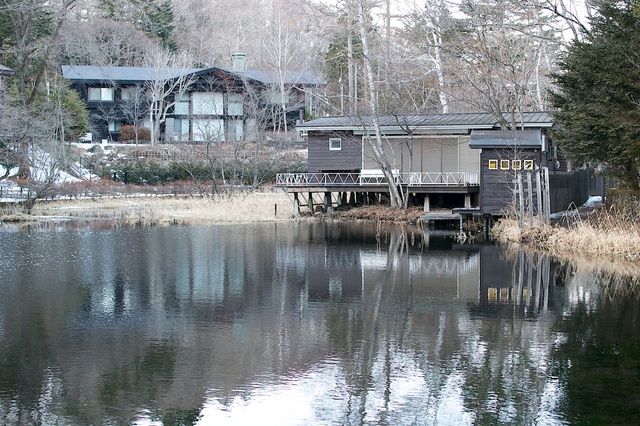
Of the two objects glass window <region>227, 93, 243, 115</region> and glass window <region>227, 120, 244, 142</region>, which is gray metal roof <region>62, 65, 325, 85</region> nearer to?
glass window <region>227, 93, 243, 115</region>

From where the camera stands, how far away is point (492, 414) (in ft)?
29.3

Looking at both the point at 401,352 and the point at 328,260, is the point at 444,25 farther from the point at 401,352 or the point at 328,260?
the point at 401,352

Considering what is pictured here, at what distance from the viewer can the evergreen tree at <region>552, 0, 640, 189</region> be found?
68.4 feet

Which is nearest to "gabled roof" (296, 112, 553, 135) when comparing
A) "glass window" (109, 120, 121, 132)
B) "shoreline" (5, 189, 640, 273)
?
"shoreline" (5, 189, 640, 273)

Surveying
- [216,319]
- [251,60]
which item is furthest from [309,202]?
[251,60]

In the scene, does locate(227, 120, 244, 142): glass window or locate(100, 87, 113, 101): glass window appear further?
locate(100, 87, 113, 101): glass window

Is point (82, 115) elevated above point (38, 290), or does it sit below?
above

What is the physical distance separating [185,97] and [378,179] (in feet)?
91.3

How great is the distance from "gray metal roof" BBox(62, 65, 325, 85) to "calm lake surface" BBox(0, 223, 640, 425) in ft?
126

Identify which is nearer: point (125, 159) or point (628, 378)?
point (628, 378)

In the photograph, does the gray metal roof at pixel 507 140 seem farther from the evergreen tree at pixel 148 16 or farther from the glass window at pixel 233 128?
the evergreen tree at pixel 148 16

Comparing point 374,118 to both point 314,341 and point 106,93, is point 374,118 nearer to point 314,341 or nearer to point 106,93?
point 314,341

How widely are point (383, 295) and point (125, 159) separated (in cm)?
3782

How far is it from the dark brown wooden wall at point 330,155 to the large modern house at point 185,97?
67.8 ft
